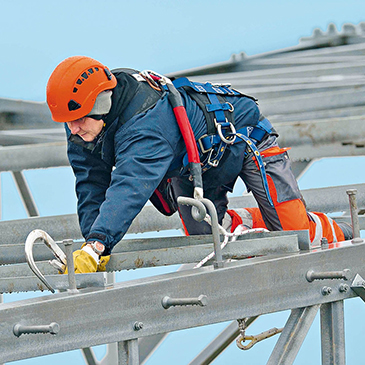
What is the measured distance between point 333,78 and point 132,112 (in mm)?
5308

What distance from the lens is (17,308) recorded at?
231 cm

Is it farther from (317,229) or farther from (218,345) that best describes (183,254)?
(218,345)

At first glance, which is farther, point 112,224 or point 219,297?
point 112,224

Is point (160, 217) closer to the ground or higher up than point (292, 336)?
closer to the ground

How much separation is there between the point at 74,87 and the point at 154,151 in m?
0.43

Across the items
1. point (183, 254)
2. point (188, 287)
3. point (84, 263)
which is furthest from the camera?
point (183, 254)

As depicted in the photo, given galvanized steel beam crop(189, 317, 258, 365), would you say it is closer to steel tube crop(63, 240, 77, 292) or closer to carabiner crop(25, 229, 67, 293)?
carabiner crop(25, 229, 67, 293)

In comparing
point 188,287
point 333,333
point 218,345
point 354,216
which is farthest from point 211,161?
point 218,345

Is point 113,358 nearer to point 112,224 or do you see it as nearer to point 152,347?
point 152,347

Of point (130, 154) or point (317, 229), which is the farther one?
point (317, 229)

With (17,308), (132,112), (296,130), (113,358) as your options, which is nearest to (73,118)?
(132,112)

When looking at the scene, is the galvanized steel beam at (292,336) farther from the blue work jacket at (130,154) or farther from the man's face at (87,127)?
the man's face at (87,127)

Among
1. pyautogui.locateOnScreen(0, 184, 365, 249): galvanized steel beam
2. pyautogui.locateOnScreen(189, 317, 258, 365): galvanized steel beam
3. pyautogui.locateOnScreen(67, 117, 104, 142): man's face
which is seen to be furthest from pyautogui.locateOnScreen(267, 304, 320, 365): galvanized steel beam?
pyautogui.locateOnScreen(189, 317, 258, 365): galvanized steel beam

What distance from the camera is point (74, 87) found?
3430mm
